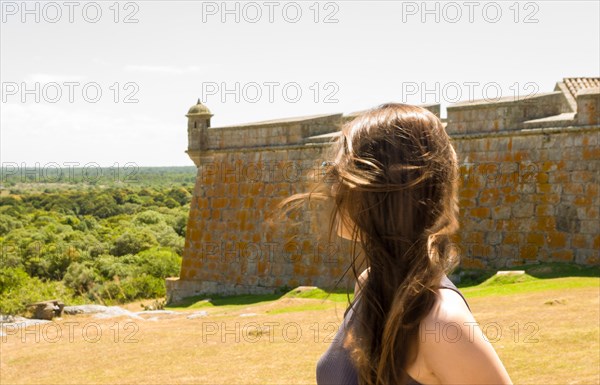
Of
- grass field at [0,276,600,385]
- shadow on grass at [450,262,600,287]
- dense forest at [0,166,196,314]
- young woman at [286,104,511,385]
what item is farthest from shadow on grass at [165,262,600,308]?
young woman at [286,104,511,385]

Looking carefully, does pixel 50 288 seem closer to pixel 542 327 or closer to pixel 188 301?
pixel 188 301

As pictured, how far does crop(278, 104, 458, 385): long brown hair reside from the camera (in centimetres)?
165

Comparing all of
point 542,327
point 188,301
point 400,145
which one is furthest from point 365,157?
point 188,301

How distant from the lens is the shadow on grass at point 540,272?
1357 centimetres

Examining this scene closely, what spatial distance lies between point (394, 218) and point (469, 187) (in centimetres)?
1474

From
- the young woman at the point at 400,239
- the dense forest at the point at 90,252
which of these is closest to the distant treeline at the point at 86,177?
the dense forest at the point at 90,252

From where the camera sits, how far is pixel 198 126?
20781 millimetres

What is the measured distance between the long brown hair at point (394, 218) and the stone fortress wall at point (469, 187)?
10449mm

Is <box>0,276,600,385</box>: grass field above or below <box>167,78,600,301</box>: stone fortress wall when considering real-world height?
below

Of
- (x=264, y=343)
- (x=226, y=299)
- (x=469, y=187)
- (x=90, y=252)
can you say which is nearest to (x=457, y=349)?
(x=264, y=343)

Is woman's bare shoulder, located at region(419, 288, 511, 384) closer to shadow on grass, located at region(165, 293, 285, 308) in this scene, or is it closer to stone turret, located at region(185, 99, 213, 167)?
shadow on grass, located at region(165, 293, 285, 308)

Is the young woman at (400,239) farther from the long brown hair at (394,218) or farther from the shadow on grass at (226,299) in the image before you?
the shadow on grass at (226,299)

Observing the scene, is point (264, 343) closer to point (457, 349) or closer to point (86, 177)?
point (457, 349)

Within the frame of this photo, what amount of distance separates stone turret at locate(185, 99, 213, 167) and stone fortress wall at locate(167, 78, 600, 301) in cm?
3
